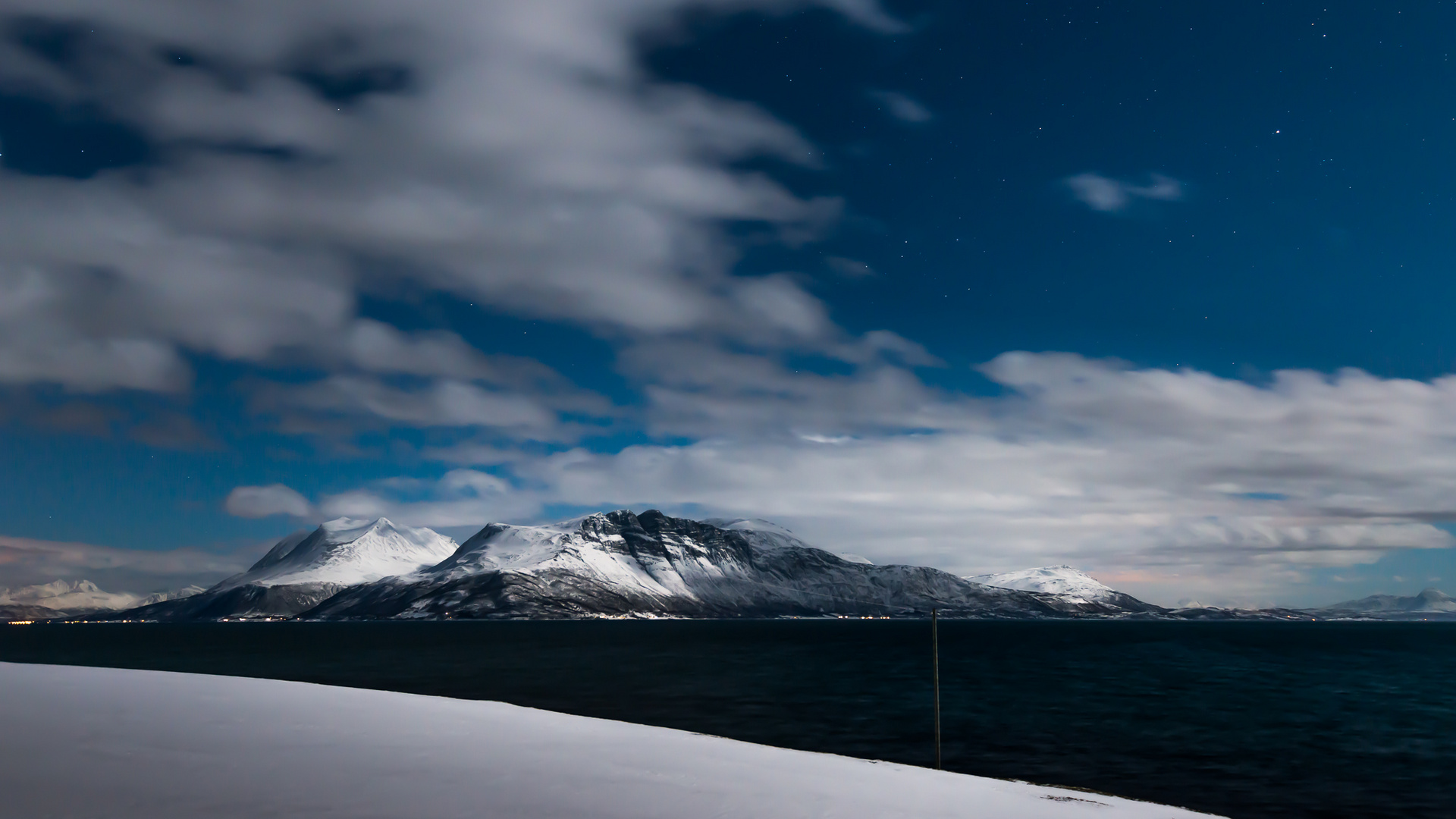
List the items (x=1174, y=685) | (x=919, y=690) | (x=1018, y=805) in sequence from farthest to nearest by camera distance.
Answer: (x=1174, y=685), (x=919, y=690), (x=1018, y=805)

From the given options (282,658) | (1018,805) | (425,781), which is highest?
(425,781)

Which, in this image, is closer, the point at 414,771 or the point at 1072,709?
the point at 414,771

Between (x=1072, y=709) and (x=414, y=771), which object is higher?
(x=414, y=771)

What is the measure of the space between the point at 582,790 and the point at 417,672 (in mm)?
100072

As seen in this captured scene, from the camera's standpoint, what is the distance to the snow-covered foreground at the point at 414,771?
16484 mm

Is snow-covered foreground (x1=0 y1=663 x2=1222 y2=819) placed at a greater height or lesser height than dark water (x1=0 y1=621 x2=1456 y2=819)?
greater

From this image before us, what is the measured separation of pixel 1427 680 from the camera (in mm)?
109062

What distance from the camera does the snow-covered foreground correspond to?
54.1 feet

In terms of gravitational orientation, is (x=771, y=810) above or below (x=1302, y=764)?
above

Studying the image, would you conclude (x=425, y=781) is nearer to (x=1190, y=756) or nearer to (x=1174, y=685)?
(x=1190, y=756)

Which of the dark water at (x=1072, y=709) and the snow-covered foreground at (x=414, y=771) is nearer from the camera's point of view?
the snow-covered foreground at (x=414, y=771)

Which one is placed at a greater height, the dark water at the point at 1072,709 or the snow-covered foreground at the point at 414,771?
the snow-covered foreground at the point at 414,771

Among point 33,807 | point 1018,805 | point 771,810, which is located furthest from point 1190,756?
point 33,807

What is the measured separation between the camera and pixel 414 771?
20.6 meters
